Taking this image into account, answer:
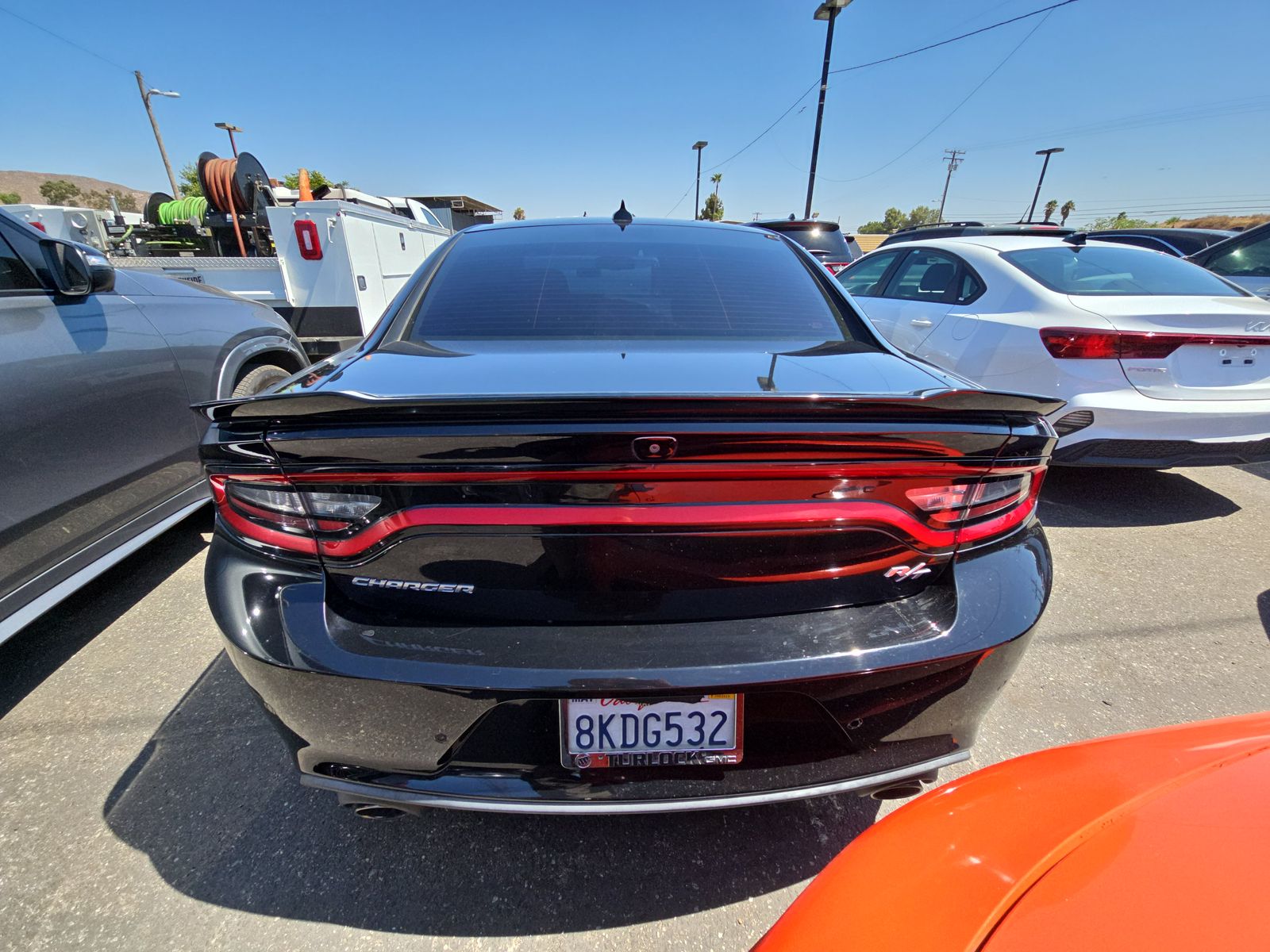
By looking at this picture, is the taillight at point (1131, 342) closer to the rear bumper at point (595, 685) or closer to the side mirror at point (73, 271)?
the rear bumper at point (595, 685)

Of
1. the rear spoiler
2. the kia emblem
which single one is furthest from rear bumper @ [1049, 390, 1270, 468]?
the kia emblem

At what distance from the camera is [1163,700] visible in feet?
7.29

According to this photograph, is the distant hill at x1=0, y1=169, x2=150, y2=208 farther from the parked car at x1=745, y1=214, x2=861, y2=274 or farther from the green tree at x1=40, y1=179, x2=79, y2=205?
the parked car at x1=745, y1=214, x2=861, y2=274

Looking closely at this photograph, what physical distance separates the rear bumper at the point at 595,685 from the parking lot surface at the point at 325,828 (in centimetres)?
39

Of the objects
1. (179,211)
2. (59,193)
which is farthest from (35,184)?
(179,211)

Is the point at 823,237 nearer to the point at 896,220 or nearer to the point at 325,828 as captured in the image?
the point at 325,828

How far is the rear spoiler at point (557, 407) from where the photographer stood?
3.73 feet

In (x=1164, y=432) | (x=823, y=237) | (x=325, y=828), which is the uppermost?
(x=823, y=237)

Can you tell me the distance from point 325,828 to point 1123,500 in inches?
189

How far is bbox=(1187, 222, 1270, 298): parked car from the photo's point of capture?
5.41 meters

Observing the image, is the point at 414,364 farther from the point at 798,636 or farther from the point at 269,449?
the point at 798,636

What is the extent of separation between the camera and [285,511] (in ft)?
4.02

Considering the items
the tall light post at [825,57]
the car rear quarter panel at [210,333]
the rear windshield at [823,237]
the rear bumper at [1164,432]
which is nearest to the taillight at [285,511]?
→ the car rear quarter panel at [210,333]

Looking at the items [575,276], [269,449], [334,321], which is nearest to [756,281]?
[575,276]
